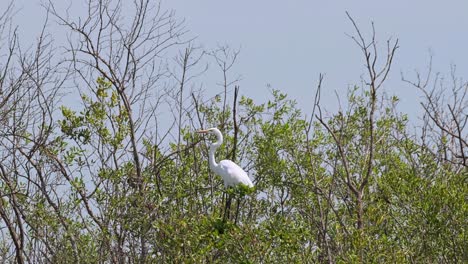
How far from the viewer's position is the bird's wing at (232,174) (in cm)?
1119

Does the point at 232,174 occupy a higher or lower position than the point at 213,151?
lower

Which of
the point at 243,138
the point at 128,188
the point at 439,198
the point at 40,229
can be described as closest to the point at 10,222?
the point at 40,229

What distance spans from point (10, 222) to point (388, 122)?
469cm

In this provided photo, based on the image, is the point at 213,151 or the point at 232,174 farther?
the point at 213,151

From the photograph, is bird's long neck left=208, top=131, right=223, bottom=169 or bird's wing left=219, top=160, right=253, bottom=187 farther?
bird's long neck left=208, top=131, right=223, bottom=169

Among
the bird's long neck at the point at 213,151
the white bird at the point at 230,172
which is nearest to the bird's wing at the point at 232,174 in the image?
the white bird at the point at 230,172

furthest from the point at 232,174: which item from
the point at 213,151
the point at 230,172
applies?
the point at 213,151

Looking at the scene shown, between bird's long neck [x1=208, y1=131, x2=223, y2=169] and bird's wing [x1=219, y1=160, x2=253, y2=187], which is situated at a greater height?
bird's long neck [x1=208, y1=131, x2=223, y2=169]

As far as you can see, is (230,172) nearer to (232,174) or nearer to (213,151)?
(232,174)

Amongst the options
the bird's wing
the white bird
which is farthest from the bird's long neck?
the bird's wing

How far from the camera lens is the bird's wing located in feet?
36.7

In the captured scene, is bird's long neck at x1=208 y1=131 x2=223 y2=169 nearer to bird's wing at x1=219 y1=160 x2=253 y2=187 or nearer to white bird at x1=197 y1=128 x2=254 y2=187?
white bird at x1=197 y1=128 x2=254 y2=187

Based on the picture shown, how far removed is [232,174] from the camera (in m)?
11.3

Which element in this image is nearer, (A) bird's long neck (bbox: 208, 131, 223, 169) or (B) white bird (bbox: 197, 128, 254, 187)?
(B) white bird (bbox: 197, 128, 254, 187)
